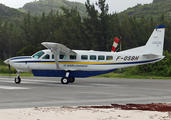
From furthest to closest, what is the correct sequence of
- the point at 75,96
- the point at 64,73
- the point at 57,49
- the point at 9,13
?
1. the point at 9,13
2. the point at 64,73
3. the point at 57,49
4. the point at 75,96

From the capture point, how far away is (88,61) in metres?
19.8

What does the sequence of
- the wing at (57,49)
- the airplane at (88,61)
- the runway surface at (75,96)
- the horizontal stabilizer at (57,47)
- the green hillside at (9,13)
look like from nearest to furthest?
the runway surface at (75,96) < the horizontal stabilizer at (57,47) < the wing at (57,49) < the airplane at (88,61) < the green hillside at (9,13)

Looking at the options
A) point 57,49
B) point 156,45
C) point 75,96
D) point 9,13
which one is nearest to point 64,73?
point 57,49

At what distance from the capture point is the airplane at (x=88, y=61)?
1962 cm

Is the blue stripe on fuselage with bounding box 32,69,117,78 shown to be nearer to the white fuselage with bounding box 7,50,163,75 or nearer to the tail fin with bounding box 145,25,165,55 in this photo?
the white fuselage with bounding box 7,50,163,75

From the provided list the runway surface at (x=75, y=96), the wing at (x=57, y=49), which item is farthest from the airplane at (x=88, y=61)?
the runway surface at (x=75, y=96)

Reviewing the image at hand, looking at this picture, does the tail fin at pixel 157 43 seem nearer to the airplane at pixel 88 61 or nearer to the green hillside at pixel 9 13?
the airplane at pixel 88 61

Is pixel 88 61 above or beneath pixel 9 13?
beneath

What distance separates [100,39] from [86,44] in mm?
4206

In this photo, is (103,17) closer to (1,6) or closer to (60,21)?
(60,21)

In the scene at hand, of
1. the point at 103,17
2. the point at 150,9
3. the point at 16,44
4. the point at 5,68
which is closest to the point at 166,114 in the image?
the point at 5,68

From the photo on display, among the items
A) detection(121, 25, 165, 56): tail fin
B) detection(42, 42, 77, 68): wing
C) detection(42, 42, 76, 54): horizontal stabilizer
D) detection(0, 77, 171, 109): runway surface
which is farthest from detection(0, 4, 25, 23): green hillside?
detection(0, 77, 171, 109): runway surface

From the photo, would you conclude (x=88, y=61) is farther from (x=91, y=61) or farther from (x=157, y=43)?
(x=157, y=43)

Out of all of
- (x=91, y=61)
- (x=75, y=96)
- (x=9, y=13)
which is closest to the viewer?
(x=75, y=96)
